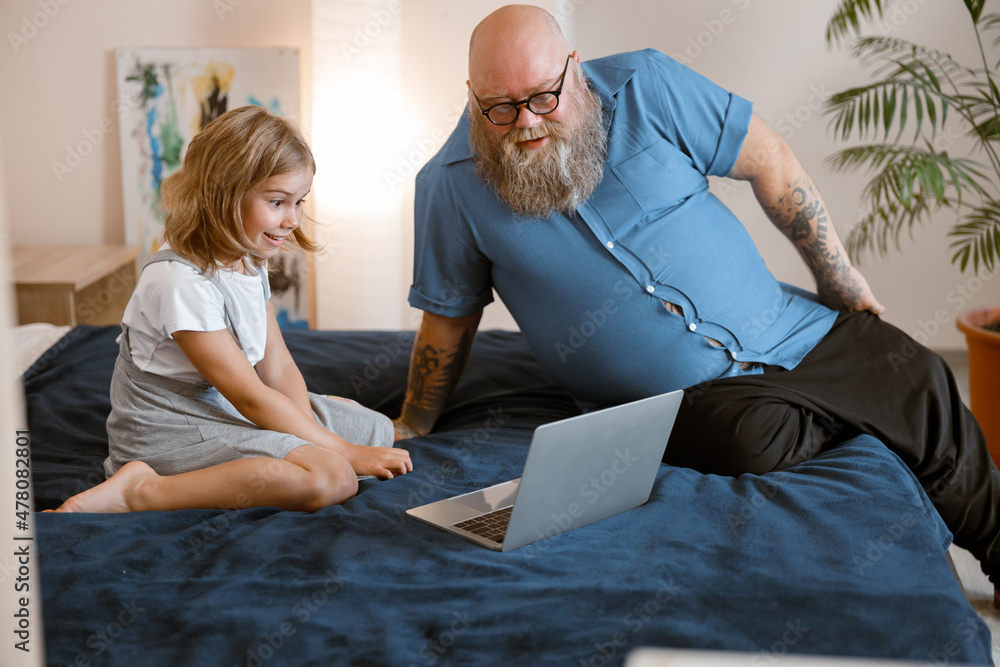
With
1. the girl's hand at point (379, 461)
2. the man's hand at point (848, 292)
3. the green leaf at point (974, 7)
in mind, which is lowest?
the girl's hand at point (379, 461)

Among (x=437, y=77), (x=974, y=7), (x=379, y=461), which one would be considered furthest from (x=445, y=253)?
(x=437, y=77)

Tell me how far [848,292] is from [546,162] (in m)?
0.86

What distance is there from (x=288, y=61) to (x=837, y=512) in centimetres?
318

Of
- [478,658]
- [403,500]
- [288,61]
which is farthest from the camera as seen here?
[288,61]

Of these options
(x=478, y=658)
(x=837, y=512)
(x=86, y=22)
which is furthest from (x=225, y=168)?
(x=86, y=22)

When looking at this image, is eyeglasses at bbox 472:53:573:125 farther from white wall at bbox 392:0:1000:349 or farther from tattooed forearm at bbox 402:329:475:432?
white wall at bbox 392:0:1000:349

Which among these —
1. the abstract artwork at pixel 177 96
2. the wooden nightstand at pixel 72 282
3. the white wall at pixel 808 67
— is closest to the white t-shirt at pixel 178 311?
the wooden nightstand at pixel 72 282

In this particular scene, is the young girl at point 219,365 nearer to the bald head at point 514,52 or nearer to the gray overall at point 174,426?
the gray overall at point 174,426

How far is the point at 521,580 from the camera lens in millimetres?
1205

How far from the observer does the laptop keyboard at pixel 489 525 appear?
4.41 feet

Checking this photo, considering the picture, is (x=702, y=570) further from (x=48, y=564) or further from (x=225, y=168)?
(x=225, y=168)

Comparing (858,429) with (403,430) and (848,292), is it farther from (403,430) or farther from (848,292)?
(403,430)

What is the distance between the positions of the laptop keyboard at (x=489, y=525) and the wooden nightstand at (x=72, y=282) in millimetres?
2419

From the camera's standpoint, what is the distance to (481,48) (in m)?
1.80
